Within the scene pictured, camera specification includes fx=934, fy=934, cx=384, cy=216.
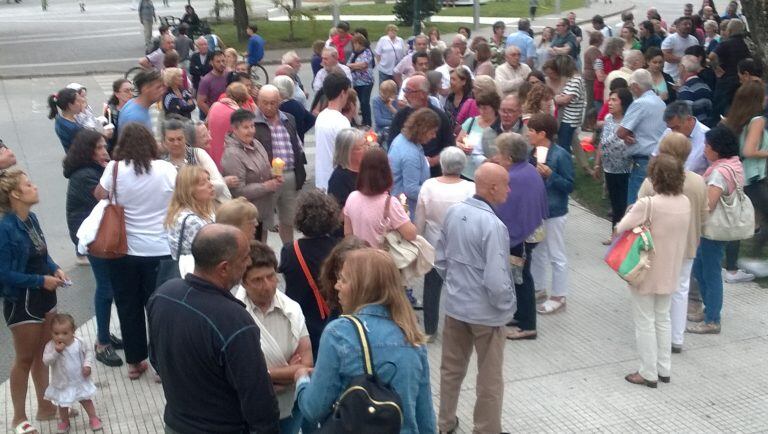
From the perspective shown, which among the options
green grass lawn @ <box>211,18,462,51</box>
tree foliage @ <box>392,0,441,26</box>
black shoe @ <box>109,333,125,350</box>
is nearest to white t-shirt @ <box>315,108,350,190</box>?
black shoe @ <box>109,333,125,350</box>

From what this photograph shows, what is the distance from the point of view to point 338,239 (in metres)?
5.45

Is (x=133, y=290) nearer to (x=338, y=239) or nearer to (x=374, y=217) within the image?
(x=374, y=217)

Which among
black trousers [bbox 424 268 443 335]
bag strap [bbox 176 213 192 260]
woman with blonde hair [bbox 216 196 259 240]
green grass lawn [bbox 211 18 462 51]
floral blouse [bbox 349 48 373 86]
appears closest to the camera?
woman with blonde hair [bbox 216 196 259 240]

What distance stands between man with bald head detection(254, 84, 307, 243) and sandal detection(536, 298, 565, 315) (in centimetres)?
235

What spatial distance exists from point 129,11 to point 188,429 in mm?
39309

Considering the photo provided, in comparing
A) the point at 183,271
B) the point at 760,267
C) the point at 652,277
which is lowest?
the point at 760,267

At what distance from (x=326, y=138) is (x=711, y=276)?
11.4 ft

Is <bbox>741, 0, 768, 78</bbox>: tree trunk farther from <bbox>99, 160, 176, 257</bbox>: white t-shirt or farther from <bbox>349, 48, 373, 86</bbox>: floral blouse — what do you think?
<bbox>99, 160, 176, 257</bbox>: white t-shirt

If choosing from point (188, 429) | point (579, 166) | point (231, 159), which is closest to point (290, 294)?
point (188, 429)

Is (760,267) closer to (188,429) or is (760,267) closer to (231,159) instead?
(231,159)

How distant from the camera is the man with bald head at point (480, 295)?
554 cm

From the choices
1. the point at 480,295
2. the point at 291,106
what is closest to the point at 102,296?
the point at 480,295

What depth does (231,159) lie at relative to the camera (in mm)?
7590

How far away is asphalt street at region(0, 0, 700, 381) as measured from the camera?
9.64 meters
